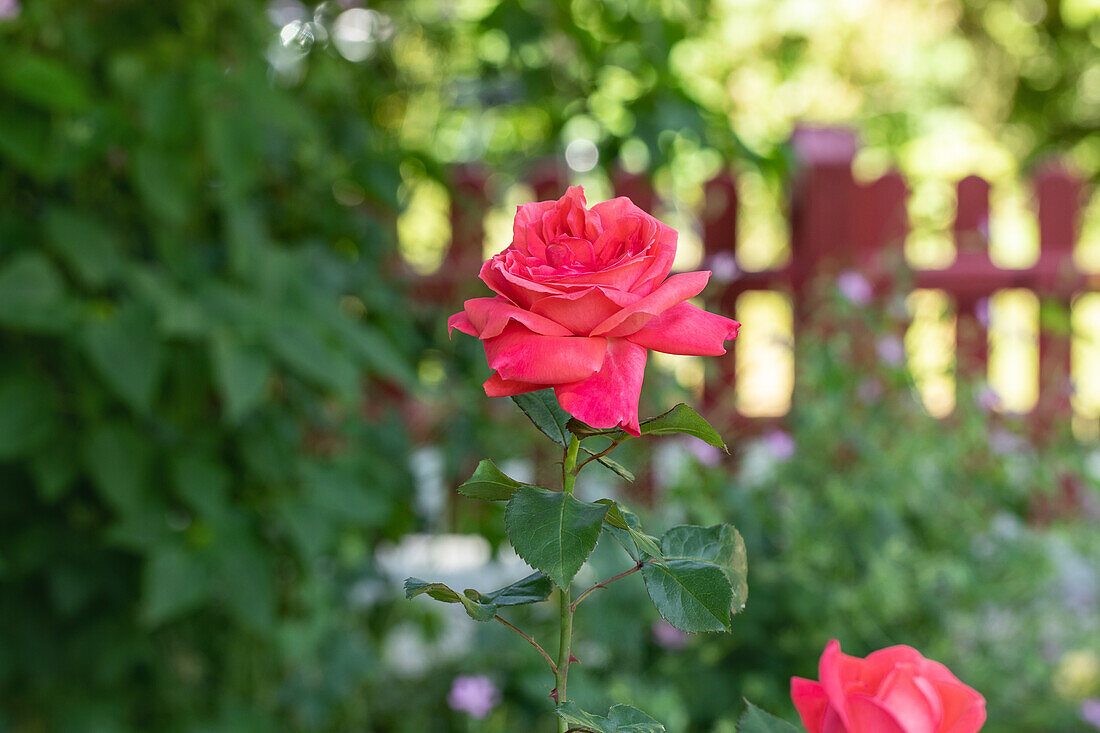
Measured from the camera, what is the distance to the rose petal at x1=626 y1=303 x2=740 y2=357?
0.32 metres

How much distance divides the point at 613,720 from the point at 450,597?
3.1 inches

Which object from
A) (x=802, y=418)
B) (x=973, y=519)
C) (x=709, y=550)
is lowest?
(x=973, y=519)

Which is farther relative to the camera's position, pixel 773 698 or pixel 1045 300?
pixel 1045 300

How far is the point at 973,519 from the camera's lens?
149 centimetres

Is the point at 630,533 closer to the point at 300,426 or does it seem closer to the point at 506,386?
the point at 506,386

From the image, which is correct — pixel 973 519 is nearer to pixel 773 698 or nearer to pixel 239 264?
pixel 773 698

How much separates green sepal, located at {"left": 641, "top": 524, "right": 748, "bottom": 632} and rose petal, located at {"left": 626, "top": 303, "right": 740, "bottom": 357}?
0.27ft

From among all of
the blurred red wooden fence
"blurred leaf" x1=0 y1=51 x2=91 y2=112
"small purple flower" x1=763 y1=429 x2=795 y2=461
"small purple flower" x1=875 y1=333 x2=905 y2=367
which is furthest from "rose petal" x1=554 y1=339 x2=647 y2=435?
the blurred red wooden fence

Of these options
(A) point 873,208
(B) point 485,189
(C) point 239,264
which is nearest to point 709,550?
(C) point 239,264

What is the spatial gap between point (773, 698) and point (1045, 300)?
4.60ft

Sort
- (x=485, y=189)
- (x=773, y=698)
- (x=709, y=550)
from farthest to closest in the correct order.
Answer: (x=485, y=189)
(x=773, y=698)
(x=709, y=550)

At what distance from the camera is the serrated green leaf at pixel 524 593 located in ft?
1.16

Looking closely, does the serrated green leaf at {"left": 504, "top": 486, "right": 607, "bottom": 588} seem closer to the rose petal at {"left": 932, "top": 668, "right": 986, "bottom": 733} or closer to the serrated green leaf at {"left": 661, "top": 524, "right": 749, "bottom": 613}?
the serrated green leaf at {"left": 661, "top": 524, "right": 749, "bottom": 613}

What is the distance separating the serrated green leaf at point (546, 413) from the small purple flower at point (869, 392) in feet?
4.72
